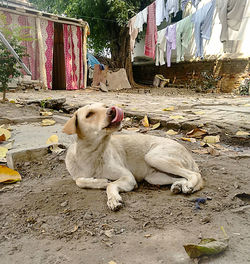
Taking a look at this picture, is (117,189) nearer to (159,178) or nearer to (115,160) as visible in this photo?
(115,160)

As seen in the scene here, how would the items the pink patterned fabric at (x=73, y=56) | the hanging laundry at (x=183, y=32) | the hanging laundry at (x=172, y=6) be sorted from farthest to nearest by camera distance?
the pink patterned fabric at (x=73, y=56), the hanging laundry at (x=183, y=32), the hanging laundry at (x=172, y=6)

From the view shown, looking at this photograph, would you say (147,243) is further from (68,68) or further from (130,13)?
(130,13)

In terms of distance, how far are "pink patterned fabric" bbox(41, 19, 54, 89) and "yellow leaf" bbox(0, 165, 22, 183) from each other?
396 inches

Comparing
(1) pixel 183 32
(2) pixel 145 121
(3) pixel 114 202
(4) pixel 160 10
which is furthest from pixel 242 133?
(1) pixel 183 32

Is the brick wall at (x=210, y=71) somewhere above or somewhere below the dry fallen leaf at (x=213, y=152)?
Result: above

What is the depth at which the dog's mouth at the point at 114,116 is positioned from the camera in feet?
6.65

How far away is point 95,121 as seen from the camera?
2139 mm

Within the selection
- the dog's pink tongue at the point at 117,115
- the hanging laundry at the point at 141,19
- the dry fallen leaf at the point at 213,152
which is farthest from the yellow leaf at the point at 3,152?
the hanging laundry at the point at 141,19

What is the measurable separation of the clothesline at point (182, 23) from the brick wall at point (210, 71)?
1.82 m

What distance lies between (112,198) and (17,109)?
4192mm

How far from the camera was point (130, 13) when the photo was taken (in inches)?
511

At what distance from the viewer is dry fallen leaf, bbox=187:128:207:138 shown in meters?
3.92

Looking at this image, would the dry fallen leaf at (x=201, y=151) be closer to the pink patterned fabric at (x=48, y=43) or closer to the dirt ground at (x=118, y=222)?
the dirt ground at (x=118, y=222)

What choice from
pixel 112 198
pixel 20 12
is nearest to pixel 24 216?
pixel 112 198
